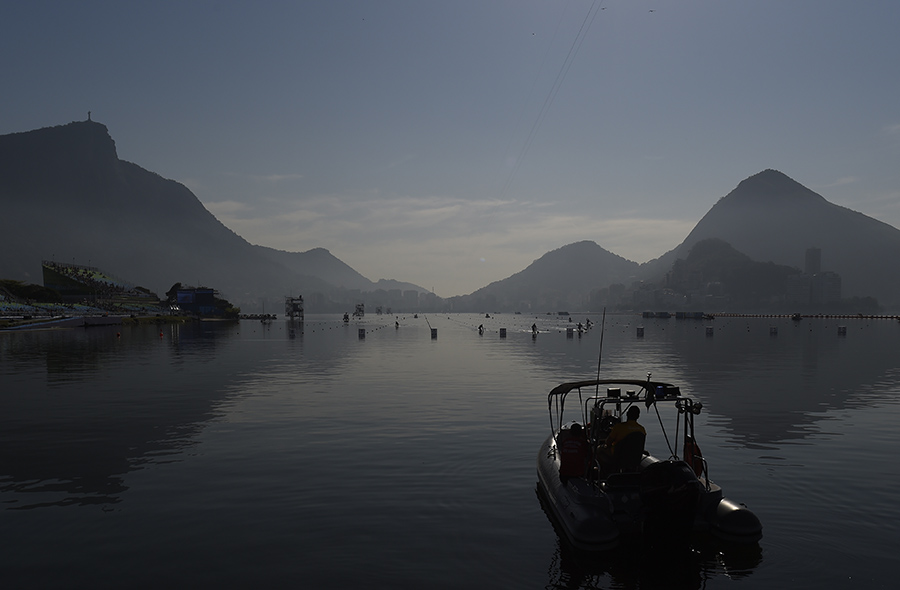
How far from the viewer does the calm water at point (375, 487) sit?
11.9 meters

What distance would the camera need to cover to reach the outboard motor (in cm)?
1256

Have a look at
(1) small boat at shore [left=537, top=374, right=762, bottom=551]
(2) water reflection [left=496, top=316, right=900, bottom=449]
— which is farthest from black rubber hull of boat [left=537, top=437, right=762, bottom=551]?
(2) water reflection [left=496, top=316, right=900, bottom=449]

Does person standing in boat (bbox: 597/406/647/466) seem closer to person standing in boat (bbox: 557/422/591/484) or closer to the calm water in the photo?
person standing in boat (bbox: 557/422/591/484)

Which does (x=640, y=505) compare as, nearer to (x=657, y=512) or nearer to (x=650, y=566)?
(x=657, y=512)

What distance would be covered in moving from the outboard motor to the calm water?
24.0 inches

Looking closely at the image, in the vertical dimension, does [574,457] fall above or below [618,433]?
below

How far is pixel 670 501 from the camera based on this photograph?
1256 centimetres

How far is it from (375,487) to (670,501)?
8989 millimetres

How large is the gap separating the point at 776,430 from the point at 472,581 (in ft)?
70.8

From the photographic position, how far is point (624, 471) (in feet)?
46.4

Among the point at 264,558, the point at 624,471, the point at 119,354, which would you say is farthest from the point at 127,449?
the point at 119,354

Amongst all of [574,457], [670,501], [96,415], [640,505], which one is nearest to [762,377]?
[574,457]

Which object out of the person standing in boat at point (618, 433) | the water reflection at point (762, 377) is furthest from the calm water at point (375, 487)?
the person standing in boat at point (618, 433)

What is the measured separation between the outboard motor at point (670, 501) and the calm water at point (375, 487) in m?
0.61
